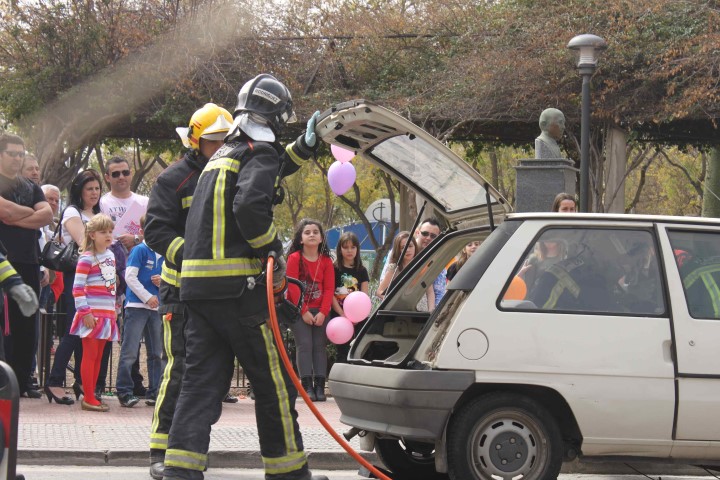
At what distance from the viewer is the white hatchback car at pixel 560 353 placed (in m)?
5.80

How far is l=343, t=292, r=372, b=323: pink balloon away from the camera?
10.1 metres

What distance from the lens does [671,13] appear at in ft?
61.3

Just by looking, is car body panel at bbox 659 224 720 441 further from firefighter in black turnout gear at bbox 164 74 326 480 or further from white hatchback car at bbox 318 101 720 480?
firefighter in black turnout gear at bbox 164 74 326 480

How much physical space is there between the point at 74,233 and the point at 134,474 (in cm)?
340

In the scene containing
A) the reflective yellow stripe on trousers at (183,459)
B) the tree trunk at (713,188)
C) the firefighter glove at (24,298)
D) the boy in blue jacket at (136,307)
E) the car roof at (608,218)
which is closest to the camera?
the firefighter glove at (24,298)

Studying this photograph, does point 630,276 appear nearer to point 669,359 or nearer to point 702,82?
point 669,359

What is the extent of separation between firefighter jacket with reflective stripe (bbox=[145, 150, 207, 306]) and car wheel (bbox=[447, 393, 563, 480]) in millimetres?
1980

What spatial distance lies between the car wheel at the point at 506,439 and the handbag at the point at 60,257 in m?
5.00

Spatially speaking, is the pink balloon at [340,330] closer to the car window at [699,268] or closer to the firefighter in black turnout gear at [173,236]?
the firefighter in black turnout gear at [173,236]

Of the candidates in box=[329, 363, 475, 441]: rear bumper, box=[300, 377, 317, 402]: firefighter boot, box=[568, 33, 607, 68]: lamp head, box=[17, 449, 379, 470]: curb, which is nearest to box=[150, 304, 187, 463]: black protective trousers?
box=[17, 449, 379, 470]: curb

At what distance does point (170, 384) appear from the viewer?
21.4 feet

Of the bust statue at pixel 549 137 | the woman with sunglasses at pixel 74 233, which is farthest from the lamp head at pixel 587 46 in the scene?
the woman with sunglasses at pixel 74 233

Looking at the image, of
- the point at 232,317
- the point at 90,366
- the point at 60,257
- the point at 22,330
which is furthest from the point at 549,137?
the point at 232,317

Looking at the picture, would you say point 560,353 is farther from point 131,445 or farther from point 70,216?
point 70,216
